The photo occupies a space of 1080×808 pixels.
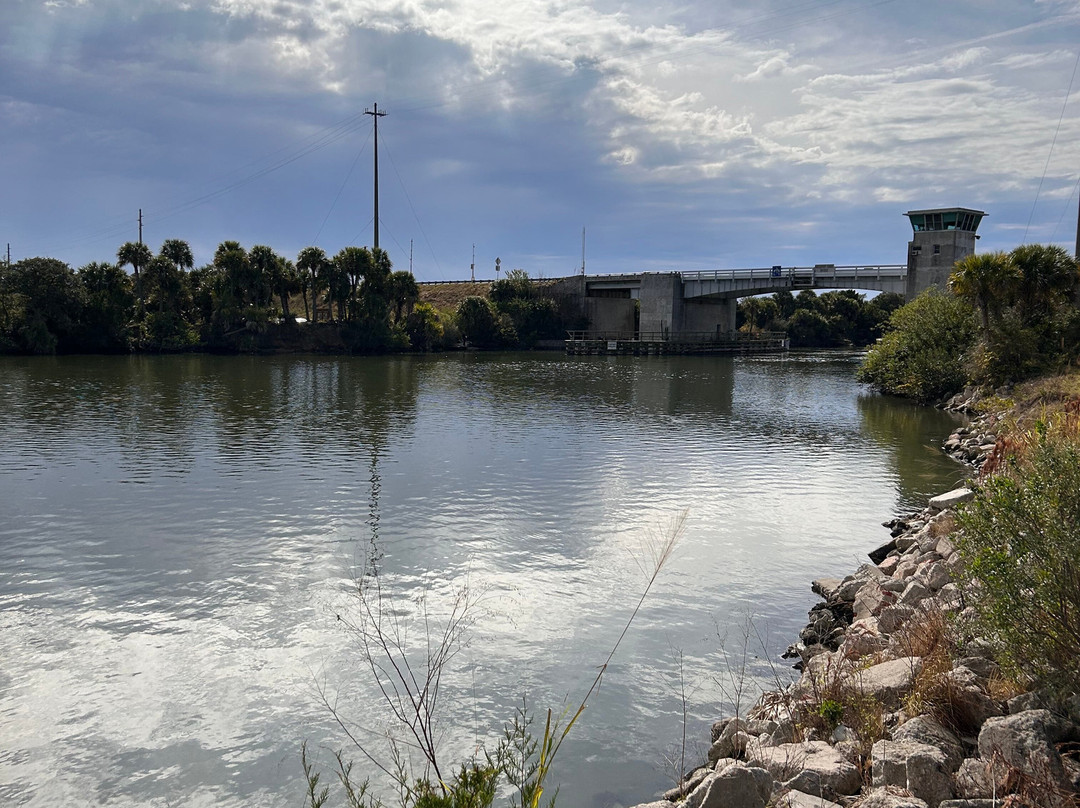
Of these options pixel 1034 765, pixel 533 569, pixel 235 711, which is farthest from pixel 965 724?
pixel 533 569

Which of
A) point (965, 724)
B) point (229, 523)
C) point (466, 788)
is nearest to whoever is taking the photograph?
point (466, 788)

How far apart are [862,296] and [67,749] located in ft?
483

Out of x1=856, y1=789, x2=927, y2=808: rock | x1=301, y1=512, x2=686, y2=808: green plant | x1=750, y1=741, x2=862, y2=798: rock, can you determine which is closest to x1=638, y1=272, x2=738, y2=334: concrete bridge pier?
x1=301, y1=512, x2=686, y2=808: green plant

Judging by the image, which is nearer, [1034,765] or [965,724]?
[1034,765]

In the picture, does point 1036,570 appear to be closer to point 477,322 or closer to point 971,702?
point 971,702

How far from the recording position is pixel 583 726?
28.3 feet

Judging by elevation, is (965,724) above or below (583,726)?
above

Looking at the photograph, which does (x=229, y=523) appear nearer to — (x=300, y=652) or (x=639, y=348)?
(x=300, y=652)

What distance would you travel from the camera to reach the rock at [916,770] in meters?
5.34

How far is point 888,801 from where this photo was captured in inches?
200

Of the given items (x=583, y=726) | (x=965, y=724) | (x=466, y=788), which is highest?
(x=466, y=788)

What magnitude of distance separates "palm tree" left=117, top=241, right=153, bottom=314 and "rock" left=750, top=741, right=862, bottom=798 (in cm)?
8555

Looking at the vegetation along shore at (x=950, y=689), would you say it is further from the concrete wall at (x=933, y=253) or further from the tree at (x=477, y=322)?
the tree at (x=477, y=322)

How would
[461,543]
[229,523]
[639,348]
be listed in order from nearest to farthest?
[461,543], [229,523], [639,348]
